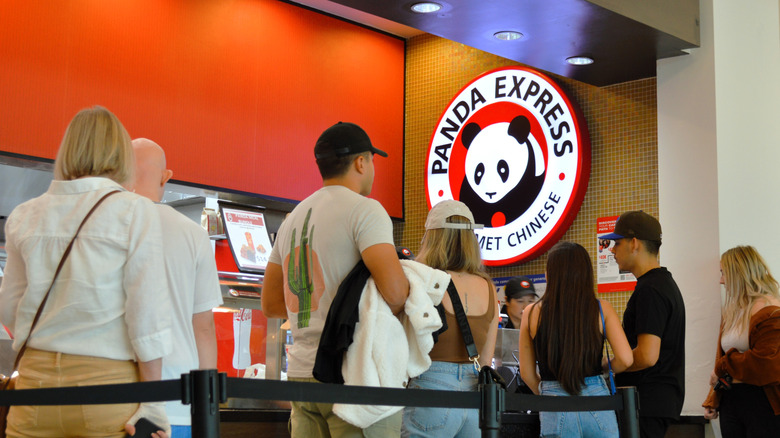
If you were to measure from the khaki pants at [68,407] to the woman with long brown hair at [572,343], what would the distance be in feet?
5.87

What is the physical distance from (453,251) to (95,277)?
4.65 feet

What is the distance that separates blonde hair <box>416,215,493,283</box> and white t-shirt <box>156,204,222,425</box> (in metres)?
1.00

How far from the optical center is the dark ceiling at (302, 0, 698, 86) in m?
4.77

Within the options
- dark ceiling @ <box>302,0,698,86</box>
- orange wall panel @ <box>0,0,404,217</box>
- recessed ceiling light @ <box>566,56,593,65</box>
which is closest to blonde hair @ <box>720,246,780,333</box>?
dark ceiling @ <box>302,0,698,86</box>

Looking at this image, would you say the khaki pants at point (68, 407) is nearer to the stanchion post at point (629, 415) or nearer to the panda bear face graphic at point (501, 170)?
the stanchion post at point (629, 415)

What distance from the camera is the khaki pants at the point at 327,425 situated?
2.45m

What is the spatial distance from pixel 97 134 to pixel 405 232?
5472mm

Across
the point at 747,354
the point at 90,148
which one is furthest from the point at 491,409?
the point at 747,354

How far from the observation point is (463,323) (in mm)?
2904

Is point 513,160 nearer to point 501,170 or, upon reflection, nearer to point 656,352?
point 501,170

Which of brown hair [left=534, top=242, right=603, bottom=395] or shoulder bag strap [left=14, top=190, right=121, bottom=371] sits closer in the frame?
shoulder bag strap [left=14, top=190, right=121, bottom=371]

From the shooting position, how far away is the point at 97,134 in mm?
2062

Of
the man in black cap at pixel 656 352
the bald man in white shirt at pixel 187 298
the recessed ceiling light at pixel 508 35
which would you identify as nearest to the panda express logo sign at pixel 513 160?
the recessed ceiling light at pixel 508 35

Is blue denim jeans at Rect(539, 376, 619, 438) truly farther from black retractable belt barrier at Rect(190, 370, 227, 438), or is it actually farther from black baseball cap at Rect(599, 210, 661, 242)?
black retractable belt barrier at Rect(190, 370, 227, 438)
